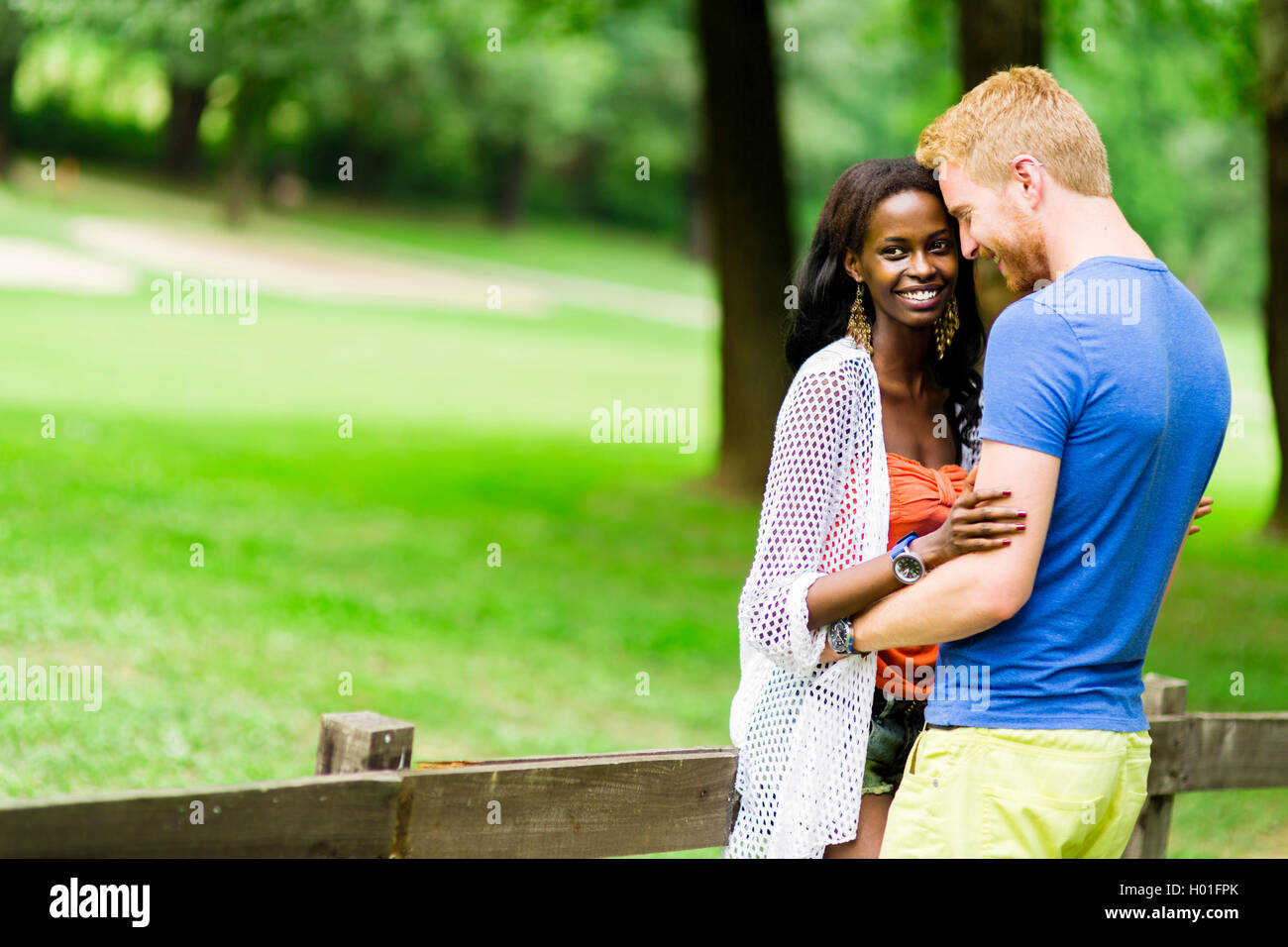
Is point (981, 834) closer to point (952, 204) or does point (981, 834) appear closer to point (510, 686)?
point (952, 204)

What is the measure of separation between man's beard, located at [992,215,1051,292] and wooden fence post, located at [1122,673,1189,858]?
1520mm

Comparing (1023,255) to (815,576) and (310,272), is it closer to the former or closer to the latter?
(815,576)

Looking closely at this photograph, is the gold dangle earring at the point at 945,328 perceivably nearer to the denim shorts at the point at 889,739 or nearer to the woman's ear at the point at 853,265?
the woman's ear at the point at 853,265

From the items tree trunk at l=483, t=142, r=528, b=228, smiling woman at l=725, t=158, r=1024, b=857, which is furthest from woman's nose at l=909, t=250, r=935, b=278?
tree trunk at l=483, t=142, r=528, b=228

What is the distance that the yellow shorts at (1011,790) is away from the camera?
2443mm

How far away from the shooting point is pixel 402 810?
8.43 feet

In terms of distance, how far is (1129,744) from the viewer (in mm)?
2537

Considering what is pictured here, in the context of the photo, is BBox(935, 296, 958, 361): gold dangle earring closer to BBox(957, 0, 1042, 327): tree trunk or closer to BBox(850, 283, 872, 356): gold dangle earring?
BBox(850, 283, 872, 356): gold dangle earring

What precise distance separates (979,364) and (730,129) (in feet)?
36.6

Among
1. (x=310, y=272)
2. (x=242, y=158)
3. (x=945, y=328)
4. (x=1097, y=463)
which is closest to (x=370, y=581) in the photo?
(x=945, y=328)

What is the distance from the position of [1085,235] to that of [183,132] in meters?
51.2

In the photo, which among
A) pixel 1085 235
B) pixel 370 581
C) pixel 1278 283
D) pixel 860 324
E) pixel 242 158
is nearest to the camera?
pixel 1085 235

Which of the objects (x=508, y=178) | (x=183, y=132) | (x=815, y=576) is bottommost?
(x=815, y=576)

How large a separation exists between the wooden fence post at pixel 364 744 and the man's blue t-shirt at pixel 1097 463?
971mm
